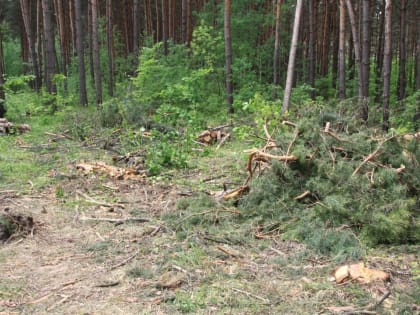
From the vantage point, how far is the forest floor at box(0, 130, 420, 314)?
367 centimetres

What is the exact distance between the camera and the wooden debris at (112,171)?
7922 mm

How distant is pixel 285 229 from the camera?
17.4 feet

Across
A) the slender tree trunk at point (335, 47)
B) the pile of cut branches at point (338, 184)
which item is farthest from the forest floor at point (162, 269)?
the slender tree trunk at point (335, 47)

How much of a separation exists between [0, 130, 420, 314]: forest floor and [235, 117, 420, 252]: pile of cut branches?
297 mm

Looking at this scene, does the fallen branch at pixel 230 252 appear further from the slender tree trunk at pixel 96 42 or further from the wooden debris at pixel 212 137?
the slender tree trunk at pixel 96 42

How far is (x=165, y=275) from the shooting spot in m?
4.12

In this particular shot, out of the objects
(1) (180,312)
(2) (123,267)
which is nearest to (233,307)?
(1) (180,312)

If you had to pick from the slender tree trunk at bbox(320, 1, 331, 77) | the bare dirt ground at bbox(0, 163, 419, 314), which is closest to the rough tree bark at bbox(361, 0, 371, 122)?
the bare dirt ground at bbox(0, 163, 419, 314)

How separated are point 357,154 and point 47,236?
13.0ft

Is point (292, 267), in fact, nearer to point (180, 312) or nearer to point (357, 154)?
point (180, 312)

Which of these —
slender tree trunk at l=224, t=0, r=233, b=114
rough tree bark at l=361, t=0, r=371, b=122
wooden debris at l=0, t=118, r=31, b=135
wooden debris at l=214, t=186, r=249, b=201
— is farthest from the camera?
slender tree trunk at l=224, t=0, r=233, b=114

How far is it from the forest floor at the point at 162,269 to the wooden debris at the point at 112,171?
124 centimetres

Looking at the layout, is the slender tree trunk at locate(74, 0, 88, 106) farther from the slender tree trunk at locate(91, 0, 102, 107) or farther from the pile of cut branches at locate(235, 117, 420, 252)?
the pile of cut branches at locate(235, 117, 420, 252)

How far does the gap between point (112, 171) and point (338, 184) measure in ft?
13.6
